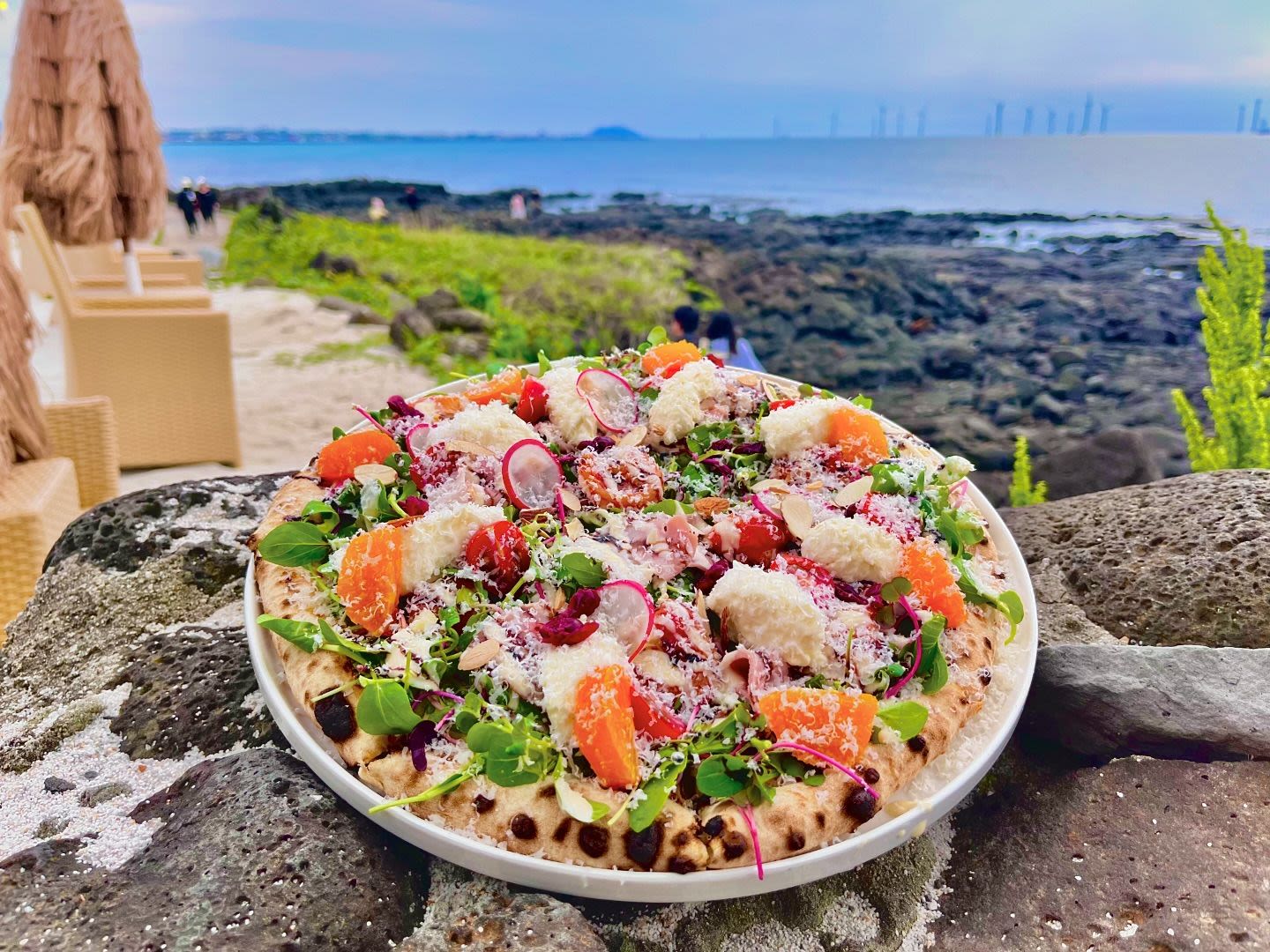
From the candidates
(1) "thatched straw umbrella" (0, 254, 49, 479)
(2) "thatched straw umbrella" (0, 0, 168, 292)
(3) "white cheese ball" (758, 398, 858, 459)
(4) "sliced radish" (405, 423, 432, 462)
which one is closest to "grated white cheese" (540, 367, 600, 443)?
(4) "sliced radish" (405, 423, 432, 462)

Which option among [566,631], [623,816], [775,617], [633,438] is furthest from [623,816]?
[633,438]

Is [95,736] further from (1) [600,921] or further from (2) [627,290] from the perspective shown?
(2) [627,290]

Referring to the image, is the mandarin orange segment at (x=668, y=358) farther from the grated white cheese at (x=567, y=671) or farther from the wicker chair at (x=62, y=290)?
the wicker chair at (x=62, y=290)

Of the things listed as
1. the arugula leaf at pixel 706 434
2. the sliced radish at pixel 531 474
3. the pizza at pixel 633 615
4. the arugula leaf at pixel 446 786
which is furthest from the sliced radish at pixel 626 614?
the arugula leaf at pixel 706 434

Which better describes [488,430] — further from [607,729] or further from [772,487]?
[607,729]

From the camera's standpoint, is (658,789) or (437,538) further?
(437,538)

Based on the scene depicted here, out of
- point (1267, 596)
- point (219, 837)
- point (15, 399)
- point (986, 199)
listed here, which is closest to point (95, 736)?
point (219, 837)
